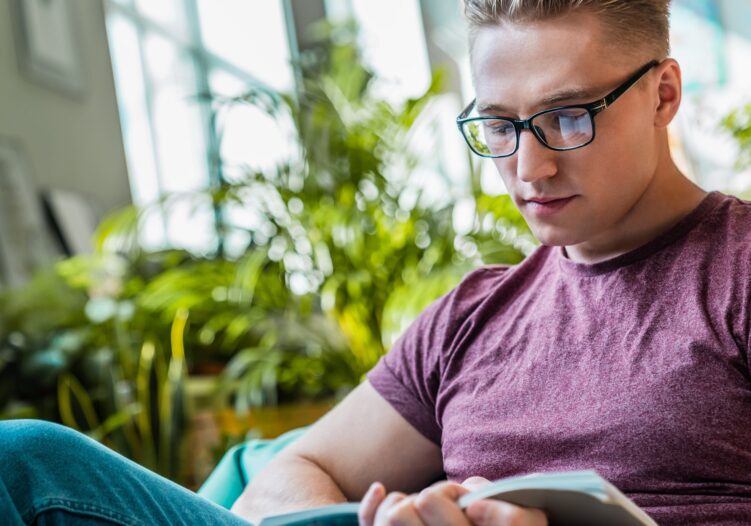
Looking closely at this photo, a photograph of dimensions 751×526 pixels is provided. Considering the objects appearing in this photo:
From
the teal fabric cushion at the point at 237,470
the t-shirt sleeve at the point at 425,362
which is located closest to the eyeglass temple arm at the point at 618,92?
the t-shirt sleeve at the point at 425,362

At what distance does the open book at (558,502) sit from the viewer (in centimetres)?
74

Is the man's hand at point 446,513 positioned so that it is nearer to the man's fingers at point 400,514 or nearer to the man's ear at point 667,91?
the man's fingers at point 400,514

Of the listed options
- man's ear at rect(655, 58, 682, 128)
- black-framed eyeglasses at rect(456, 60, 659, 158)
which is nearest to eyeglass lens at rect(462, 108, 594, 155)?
black-framed eyeglasses at rect(456, 60, 659, 158)

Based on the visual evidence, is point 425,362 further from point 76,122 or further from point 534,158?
point 76,122

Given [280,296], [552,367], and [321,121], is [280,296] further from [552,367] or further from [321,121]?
[552,367]

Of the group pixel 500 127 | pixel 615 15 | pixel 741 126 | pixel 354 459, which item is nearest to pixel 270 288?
pixel 741 126

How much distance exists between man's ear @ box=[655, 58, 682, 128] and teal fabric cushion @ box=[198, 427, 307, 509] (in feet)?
2.48

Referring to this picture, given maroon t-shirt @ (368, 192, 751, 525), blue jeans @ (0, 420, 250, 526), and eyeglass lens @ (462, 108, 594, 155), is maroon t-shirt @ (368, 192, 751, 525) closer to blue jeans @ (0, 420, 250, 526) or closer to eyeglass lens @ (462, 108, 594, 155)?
eyeglass lens @ (462, 108, 594, 155)

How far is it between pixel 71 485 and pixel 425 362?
0.55 m

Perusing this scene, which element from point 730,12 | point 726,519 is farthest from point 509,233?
point 730,12

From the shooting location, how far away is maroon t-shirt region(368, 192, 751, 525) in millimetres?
1036

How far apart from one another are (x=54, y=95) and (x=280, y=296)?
4.11 feet

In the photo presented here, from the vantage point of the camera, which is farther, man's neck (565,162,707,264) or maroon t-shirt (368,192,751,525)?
man's neck (565,162,707,264)

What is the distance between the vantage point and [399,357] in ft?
4.54
